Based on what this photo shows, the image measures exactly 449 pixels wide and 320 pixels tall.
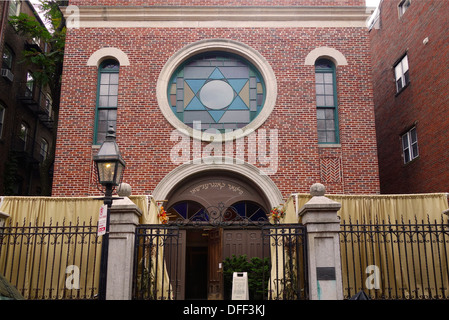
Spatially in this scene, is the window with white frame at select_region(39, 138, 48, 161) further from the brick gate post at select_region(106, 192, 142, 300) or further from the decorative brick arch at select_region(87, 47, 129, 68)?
the brick gate post at select_region(106, 192, 142, 300)

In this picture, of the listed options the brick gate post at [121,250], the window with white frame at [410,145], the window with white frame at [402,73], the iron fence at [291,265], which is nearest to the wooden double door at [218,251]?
the iron fence at [291,265]

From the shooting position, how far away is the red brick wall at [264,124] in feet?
42.9

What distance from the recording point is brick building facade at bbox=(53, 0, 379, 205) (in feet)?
43.0

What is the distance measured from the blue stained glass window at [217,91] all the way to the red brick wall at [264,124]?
618mm

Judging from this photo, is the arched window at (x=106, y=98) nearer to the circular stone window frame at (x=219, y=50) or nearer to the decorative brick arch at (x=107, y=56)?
the decorative brick arch at (x=107, y=56)

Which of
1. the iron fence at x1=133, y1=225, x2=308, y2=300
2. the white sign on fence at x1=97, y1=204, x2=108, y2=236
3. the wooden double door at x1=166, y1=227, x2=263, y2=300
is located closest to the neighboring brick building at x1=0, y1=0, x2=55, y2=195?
the wooden double door at x1=166, y1=227, x2=263, y2=300

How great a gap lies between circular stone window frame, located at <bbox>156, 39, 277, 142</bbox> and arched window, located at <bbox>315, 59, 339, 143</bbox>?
4.75 ft

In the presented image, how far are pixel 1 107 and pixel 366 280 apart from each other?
1733cm

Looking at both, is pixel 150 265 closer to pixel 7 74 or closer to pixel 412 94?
pixel 412 94

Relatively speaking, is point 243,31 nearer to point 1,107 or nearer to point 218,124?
point 218,124

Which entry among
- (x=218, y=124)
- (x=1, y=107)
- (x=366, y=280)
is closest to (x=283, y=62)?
(x=218, y=124)

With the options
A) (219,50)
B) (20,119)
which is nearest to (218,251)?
(219,50)

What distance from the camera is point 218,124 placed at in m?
13.7
